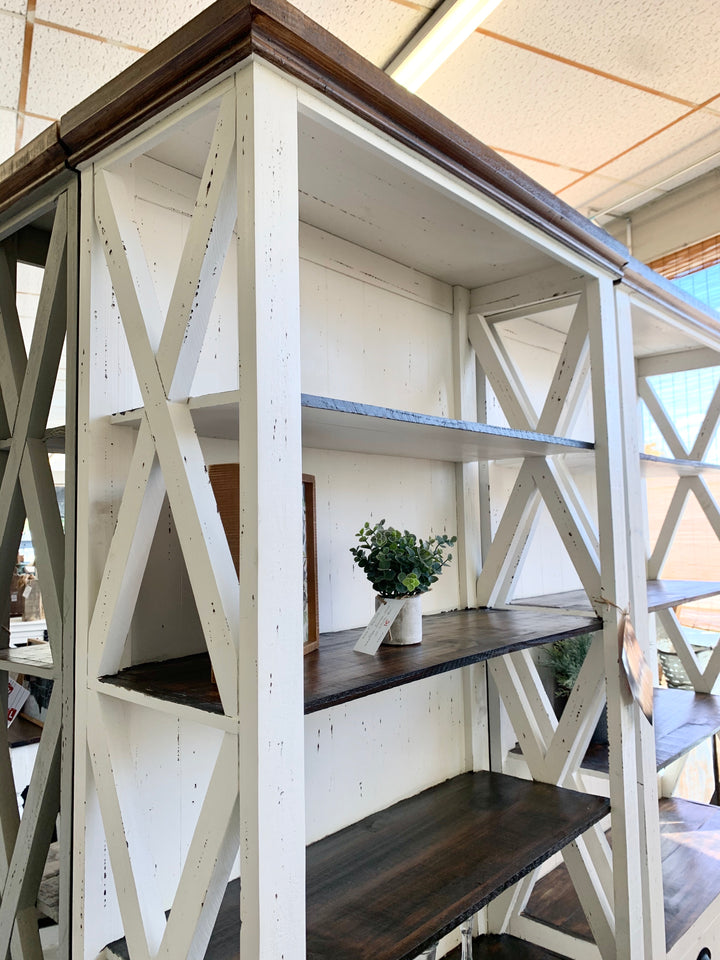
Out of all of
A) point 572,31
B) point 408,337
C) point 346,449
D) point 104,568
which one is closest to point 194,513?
point 104,568

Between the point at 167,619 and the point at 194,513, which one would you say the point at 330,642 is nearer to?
the point at 167,619

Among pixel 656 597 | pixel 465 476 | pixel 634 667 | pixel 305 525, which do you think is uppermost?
pixel 465 476

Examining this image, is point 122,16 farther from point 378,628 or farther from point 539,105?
point 378,628

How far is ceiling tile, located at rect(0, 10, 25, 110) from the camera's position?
190 cm

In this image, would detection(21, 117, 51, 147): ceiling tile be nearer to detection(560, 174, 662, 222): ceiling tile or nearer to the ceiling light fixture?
the ceiling light fixture

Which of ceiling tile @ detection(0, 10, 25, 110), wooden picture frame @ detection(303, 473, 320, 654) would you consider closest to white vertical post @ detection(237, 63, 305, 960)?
wooden picture frame @ detection(303, 473, 320, 654)

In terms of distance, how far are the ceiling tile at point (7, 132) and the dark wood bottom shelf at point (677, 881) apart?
297cm

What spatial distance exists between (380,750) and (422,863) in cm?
31

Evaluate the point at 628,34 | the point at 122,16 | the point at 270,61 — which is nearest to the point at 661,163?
the point at 628,34

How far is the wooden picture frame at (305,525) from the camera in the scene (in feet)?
3.39

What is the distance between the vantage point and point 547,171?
295cm

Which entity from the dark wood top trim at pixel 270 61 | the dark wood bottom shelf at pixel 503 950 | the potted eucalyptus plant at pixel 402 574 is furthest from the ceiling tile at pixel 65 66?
the dark wood bottom shelf at pixel 503 950

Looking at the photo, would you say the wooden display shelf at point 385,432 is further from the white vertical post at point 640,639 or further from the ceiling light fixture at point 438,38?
the ceiling light fixture at point 438,38

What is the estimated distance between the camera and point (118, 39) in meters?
2.01
